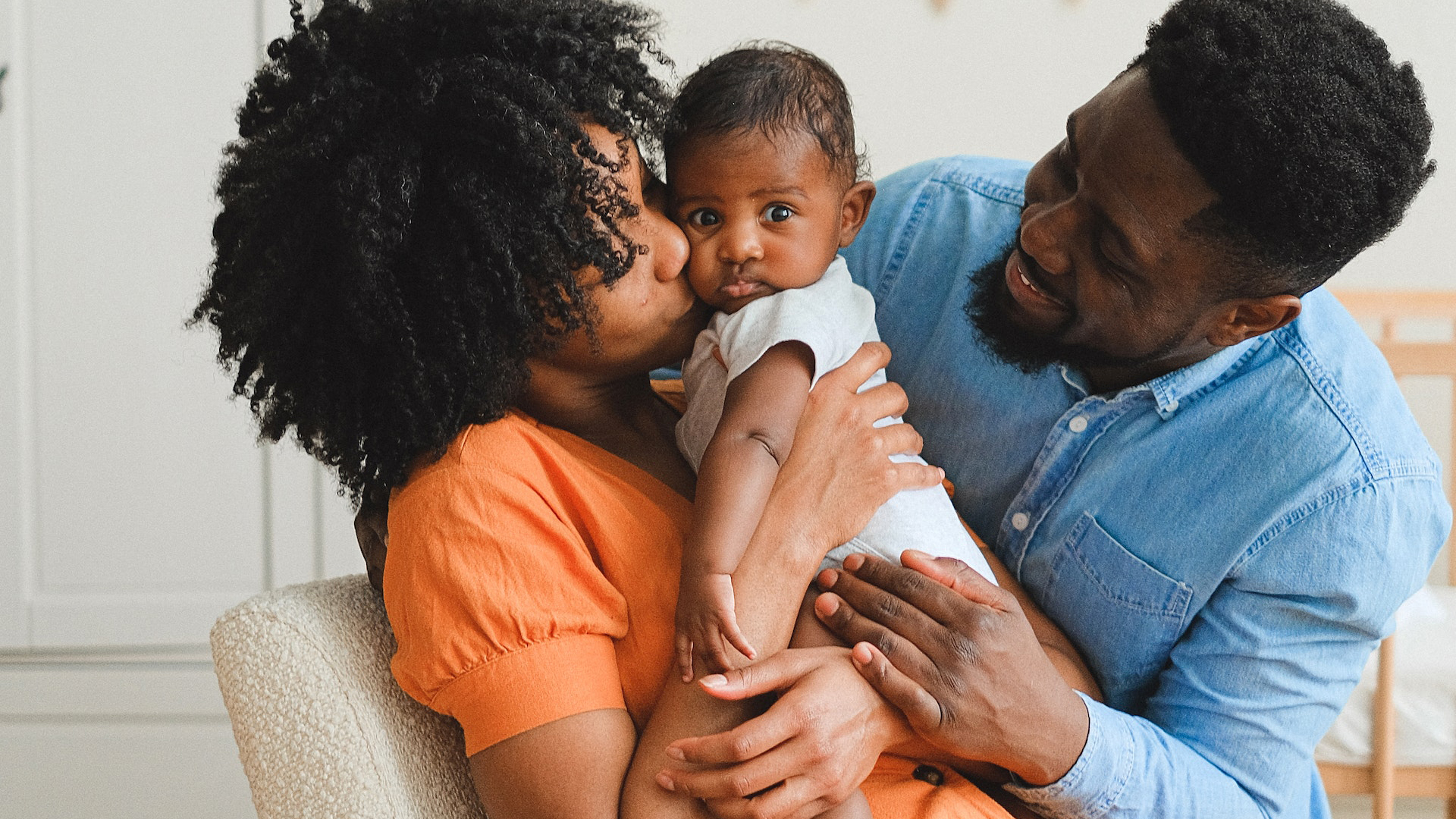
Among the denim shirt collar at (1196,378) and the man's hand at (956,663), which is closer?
the man's hand at (956,663)

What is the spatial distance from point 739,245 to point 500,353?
278 millimetres

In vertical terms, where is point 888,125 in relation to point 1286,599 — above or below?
above

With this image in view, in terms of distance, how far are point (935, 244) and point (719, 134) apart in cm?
49

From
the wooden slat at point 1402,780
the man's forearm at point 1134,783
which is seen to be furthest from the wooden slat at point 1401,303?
the man's forearm at point 1134,783

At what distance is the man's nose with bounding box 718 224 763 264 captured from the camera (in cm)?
114

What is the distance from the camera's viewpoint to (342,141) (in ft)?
3.20

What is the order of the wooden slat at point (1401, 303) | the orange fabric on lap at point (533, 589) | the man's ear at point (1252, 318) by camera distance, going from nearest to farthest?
1. the orange fabric on lap at point (533, 589)
2. the man's ear at point (1252, 318)
3. the wooden slat at point (1401, 303)

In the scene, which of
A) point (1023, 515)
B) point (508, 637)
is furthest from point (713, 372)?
point (1023, 515)

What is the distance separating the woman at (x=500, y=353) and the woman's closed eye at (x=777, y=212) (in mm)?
125

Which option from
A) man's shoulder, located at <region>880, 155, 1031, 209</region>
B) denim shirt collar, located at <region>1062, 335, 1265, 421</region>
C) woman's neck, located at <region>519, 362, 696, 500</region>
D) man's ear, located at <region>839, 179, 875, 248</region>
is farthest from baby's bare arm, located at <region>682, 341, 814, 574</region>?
man's shoulder, located at <region>880, 155, 1031, 209</region>

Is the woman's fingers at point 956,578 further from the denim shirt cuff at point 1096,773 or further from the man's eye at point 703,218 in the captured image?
the man's eye at point 703,218

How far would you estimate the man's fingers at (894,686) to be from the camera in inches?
42.7

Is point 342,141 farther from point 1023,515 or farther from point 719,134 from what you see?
point 1023,515

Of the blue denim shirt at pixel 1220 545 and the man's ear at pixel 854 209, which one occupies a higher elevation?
the man's ear at pixel 854 209
